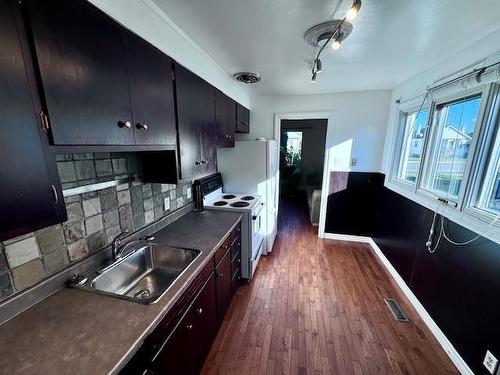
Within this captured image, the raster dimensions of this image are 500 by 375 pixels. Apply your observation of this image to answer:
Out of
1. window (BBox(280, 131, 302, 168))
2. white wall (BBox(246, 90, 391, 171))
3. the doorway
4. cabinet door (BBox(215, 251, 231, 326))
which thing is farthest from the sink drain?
window (BBox(280, 131, 302, 168))

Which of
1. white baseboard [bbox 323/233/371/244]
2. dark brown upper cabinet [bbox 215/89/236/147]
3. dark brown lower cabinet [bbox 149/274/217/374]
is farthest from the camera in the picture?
white baseboard [bbox 323/233/371/244]

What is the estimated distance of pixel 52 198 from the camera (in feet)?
2.26

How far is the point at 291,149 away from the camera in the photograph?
21.0ft

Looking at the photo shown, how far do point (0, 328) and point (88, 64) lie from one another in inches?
42.7

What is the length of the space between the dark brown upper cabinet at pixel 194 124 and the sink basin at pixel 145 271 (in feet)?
1.82

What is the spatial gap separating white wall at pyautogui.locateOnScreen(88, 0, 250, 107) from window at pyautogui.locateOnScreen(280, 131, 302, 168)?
4.46 meters

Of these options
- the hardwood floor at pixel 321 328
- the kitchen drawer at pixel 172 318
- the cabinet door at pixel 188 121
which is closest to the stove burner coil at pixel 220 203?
the cabinet door at pixel 188 121

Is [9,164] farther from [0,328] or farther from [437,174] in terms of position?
[437,174]

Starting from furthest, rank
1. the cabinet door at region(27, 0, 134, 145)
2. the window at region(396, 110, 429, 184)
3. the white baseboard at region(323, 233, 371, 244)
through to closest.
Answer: the white baseboard at region(323, 233, 371, 244) → the window at region(396, 110, 429, 184) → the cabinet door at region(27, 0, 134, 145)

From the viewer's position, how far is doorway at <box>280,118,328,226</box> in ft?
19.9

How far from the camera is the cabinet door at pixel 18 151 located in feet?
1.89

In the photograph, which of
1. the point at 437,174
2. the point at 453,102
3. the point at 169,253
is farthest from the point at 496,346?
the point at 169,253

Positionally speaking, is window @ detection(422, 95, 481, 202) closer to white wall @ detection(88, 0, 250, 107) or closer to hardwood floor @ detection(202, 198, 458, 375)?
hardwood floor @ detection(202, 198, 458, 375)

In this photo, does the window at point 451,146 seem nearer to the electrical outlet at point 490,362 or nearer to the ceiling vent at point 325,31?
the electrical outlet at point 490,362
